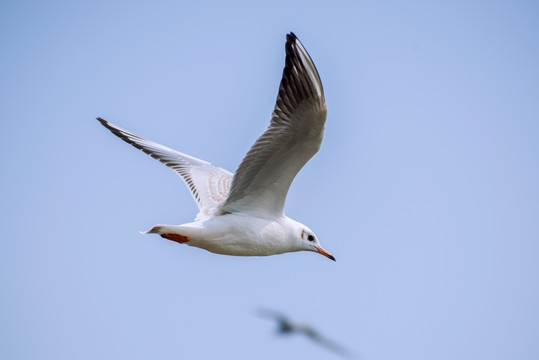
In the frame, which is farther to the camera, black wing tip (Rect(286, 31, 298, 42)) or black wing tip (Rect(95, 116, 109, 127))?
black wing tip (Rect(95, 116, 109, 127))

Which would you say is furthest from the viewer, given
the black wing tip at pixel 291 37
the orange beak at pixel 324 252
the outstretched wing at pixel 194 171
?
the outstretched wing at pixel 194 171

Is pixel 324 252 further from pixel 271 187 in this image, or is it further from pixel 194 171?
pixel 194 171

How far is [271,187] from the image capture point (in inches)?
303

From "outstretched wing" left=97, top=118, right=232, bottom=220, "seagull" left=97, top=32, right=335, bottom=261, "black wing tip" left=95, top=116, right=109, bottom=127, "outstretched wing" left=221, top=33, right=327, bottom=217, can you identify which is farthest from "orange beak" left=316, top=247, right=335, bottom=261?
"black wing tip" left=95, top=116, right=109, bottom=127

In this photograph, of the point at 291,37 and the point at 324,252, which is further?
the point at 324,252

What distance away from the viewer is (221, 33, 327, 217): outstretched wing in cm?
686

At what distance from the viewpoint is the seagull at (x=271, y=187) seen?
6887 mm

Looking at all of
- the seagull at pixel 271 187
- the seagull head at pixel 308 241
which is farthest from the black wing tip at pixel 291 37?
the seagull head at pixel 308 241

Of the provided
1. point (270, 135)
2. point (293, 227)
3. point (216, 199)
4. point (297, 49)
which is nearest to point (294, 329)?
point (293, 227)

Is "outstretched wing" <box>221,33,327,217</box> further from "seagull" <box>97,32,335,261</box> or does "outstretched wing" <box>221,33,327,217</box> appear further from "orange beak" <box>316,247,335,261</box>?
"orange beak" <box>316,247,335,261</box>

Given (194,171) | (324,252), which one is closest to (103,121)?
(194,171)

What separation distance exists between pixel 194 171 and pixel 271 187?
1.99m

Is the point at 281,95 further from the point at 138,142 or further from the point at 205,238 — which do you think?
the point at 138,142

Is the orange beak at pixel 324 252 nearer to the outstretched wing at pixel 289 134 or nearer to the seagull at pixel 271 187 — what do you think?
the seagull at pixel 271 187
